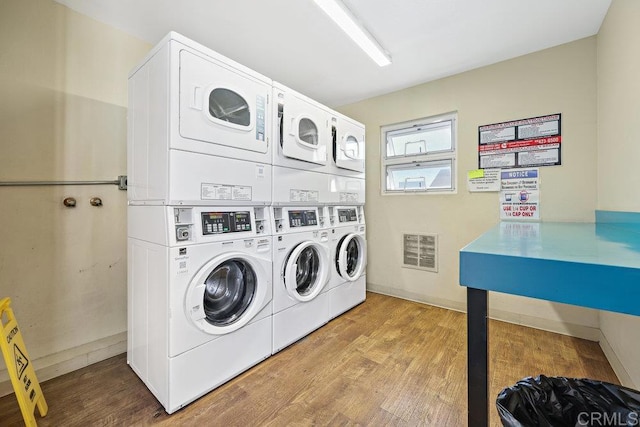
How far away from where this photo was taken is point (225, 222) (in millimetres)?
1660

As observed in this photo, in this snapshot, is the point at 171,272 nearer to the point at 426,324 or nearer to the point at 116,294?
the point at 116,294

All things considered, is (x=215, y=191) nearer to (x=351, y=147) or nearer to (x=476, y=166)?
(x=351, y=147)

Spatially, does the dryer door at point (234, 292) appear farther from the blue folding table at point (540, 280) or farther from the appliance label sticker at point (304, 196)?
the blue folding table at point (540, 280)

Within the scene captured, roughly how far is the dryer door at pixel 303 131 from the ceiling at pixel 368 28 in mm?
590

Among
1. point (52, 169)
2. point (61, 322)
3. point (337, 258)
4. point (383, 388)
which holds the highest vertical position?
point (52, 169)

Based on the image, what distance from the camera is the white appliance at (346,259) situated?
2.56 metres

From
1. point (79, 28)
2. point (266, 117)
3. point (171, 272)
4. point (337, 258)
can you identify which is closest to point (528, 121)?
point (337, 258)

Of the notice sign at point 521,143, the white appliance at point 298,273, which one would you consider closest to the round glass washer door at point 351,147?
the white appliance at point 298,273

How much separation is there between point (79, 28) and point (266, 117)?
150 cm

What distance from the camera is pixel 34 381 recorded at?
55.1 inches

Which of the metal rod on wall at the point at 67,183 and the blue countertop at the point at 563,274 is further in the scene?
the metal rod on wall at the point at 67,183

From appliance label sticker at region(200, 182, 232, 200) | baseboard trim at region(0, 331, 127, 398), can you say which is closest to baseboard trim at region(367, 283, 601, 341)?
appliance label sticker at region(200, 182, 232, 200)

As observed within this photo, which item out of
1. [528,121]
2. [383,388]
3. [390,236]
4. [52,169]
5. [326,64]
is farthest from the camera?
[390,236]

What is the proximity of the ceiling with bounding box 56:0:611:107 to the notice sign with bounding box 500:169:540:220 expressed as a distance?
1144 millimetres
